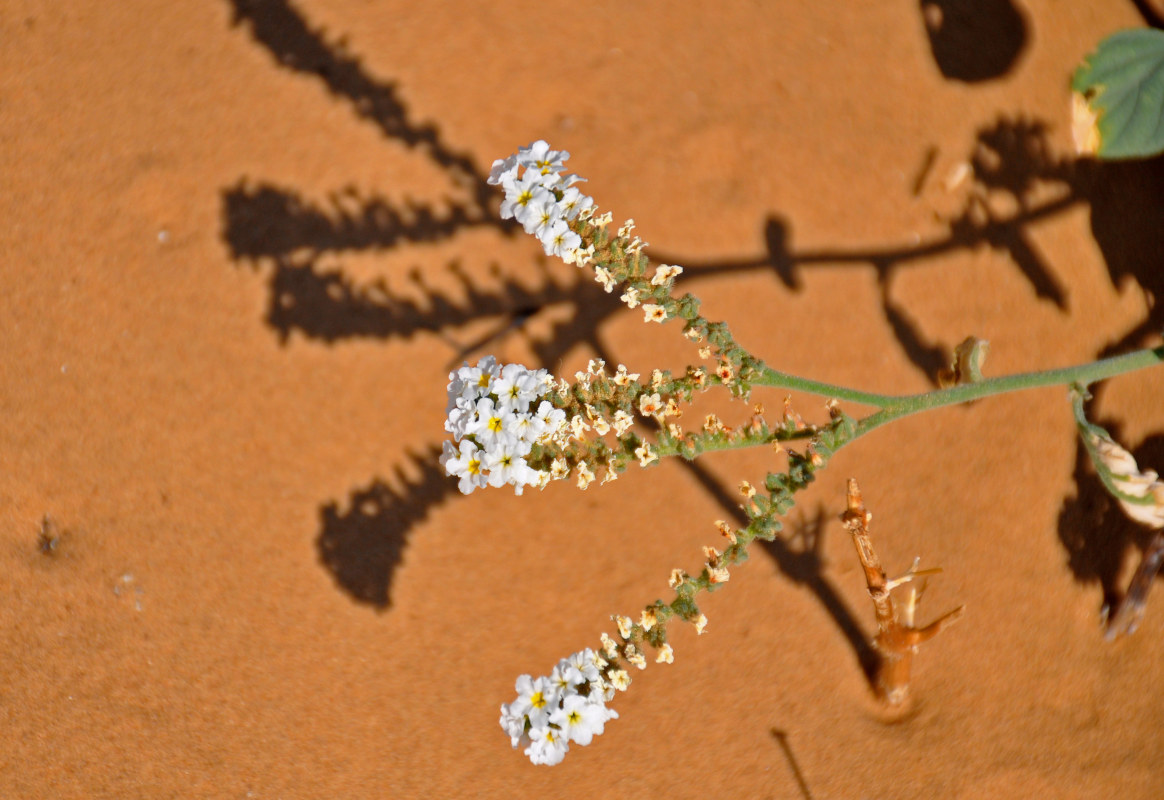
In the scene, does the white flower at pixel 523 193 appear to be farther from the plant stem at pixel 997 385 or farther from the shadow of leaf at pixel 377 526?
the shadow of leaf at pixel 377 526

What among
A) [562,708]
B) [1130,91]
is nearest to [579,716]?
[562,708]

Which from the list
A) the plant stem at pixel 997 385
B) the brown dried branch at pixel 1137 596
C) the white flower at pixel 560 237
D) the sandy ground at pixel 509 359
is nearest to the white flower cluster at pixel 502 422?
the white flower at pixel 560 237

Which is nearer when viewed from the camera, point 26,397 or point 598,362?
point 598,362

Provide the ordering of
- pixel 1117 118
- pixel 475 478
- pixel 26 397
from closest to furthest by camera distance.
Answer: pixel 475 478
pixel 1117 118
pixel 26 397

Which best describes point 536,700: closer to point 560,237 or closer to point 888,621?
point 560,237

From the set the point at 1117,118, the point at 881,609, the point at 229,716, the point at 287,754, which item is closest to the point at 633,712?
the point at 881,609

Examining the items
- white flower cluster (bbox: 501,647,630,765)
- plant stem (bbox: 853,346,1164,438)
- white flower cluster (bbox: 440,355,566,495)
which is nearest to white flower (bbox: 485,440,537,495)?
white flower cluster (bbox: 440,355,566,495)

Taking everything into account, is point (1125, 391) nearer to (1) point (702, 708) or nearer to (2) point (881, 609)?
(2) point (881, 609)
